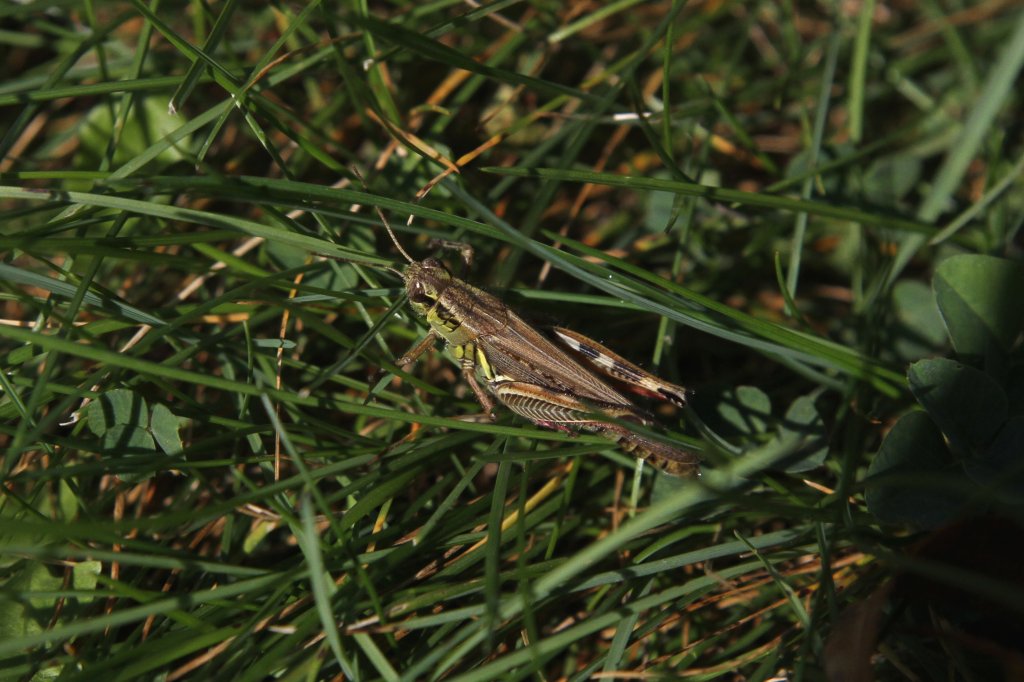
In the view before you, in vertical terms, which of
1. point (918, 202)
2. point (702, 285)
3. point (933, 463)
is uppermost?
point (918, 202)

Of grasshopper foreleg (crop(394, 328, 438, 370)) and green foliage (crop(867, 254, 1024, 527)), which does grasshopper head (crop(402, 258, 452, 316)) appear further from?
green foliage (crop(867, 254, 1024, 527))

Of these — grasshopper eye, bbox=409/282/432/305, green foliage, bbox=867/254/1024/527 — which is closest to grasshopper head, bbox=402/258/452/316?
grasshopper eye, bbox=409/282/432/305

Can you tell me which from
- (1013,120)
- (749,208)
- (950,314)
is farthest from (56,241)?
(1013,120)

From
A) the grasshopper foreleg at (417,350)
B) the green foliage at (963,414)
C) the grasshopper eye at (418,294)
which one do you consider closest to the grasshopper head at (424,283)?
the grasshopper eye at (418,294)

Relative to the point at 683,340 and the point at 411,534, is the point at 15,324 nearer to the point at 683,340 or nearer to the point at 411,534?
the point at 411,534

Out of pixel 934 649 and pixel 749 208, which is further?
pixel 749 208

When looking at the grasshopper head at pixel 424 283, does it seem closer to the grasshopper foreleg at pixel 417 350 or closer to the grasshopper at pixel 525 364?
the grasshopper at pixel 525 364
